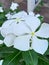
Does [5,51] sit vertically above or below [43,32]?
below

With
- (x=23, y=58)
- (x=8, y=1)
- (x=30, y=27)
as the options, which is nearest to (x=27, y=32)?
(x=30, y=27)

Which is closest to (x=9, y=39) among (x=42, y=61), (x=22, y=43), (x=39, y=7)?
(x=22, y=43)

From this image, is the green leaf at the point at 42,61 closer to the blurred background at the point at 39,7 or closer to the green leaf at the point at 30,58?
the green leaf at the point at 30,58

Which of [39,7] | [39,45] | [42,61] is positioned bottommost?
[39,7]

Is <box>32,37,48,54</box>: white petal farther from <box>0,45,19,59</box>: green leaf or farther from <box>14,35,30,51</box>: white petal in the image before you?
<box>0,45,19,59</box>: green leaf

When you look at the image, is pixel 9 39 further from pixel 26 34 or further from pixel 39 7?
pixel 39 7

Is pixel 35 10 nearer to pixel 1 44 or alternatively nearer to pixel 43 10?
pixel 43 10

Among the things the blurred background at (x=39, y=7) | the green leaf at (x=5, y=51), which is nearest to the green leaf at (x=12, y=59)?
the green leaf at (x=5, y=51)
